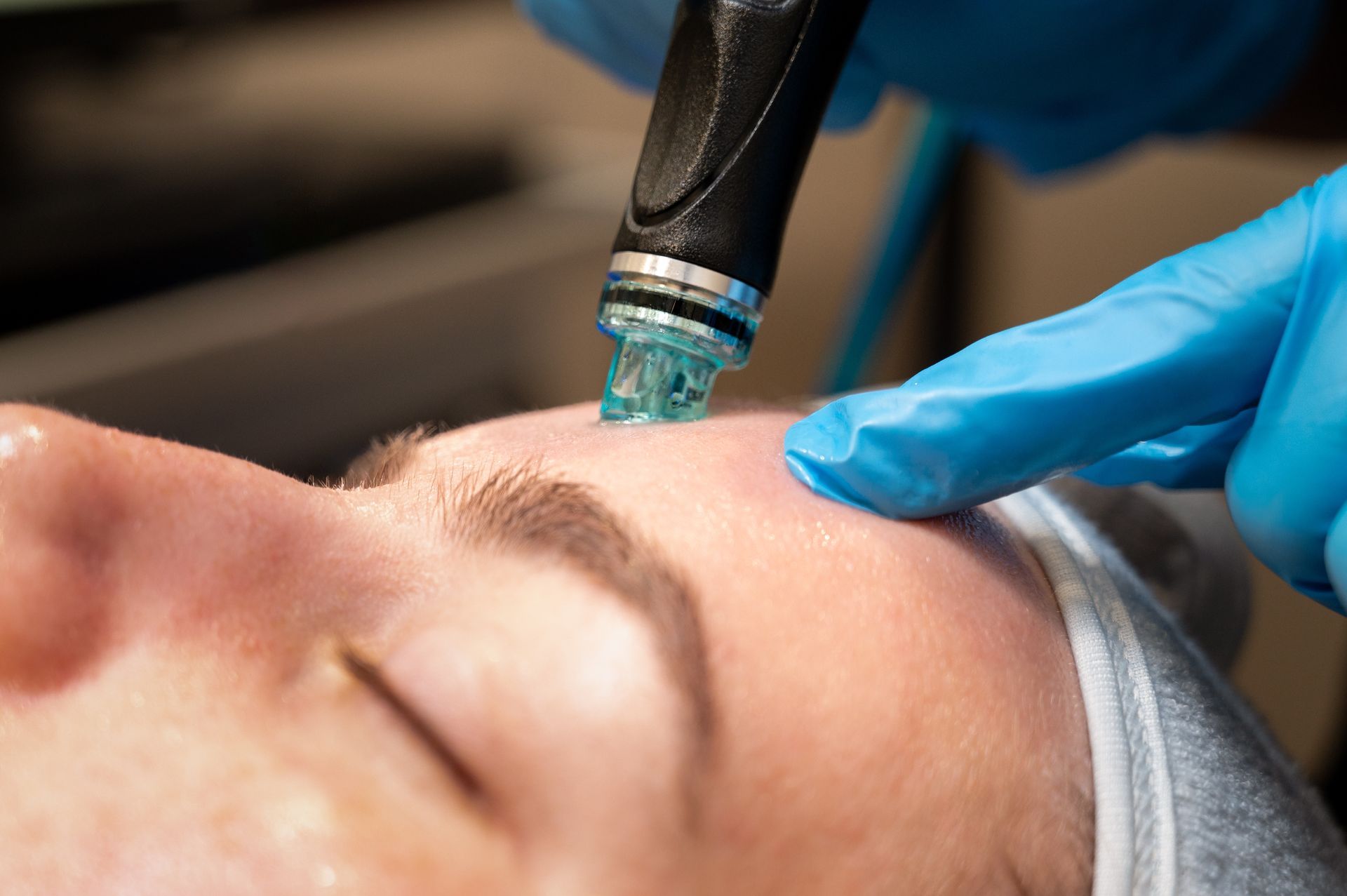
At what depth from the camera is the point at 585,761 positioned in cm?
49

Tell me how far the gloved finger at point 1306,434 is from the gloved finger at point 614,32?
66 cm

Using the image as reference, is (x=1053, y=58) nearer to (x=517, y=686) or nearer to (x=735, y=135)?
(x=735, y=135)

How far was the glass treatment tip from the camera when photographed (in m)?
0.66

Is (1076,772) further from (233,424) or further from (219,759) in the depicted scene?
(233,424)

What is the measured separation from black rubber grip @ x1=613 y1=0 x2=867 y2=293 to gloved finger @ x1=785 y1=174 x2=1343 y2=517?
121 mm

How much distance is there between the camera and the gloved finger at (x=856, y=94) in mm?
1054

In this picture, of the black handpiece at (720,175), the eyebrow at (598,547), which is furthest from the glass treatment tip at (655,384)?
the eyebrow at (598,547)

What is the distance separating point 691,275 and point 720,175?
0.21 feet

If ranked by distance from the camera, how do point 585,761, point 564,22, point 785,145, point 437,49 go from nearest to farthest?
point 585,761 → point 785,145 → point 564,22 → point 437,49

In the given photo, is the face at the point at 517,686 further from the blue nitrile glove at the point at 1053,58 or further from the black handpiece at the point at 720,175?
the blue nitrile glove at the point at 1053,58

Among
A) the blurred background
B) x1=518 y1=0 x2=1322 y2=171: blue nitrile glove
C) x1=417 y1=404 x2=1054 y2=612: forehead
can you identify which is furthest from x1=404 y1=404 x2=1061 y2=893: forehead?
the blurred background

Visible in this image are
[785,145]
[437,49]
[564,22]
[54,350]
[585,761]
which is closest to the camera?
[585,761]

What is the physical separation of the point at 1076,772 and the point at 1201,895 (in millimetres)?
86

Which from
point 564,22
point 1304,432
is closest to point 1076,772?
point 1304,432
